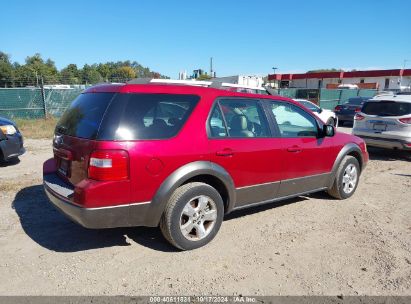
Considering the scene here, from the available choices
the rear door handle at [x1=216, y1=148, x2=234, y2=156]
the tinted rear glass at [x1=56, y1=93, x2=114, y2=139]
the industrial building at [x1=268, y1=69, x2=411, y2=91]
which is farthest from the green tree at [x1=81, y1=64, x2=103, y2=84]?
the industrial building at [x1=268, y1=69, x2=411, y2=91]

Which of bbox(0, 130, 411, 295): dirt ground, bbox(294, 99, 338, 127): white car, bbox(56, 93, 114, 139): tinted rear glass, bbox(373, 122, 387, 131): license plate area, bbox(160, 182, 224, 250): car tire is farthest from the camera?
bbox(294, 99, 338, 127): white car

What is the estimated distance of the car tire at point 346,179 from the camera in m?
5.35

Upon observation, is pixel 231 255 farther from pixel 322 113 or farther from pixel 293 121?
pixel 322 113

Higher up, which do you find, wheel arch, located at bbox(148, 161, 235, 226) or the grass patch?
wheel arch, located at bbox(148, 161, 235, 226)

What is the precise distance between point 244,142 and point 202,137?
60 cm

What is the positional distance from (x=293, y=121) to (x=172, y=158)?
2.09 metres

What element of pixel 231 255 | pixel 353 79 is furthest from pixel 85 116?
pixel 353 79

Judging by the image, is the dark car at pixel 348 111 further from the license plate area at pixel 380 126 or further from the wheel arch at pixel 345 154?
the wheel arch at pixel 345 154

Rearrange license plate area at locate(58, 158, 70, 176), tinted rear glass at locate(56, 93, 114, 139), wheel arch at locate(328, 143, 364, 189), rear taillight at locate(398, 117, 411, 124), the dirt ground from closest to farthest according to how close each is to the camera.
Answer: the dirt ground, tinted rear glass at locate(56, 93, 114, 139), license plate area at locate(58, 158, 70, 176), wheel arch at locate(328, 143, 364, 189), rear taillight at locate(398, 117, 411, 124)

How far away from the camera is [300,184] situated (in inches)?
187

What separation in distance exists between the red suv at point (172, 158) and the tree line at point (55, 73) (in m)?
3.70

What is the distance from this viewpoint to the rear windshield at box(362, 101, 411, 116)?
853cm

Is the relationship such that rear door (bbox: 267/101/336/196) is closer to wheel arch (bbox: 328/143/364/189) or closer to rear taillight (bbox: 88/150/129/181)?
wheel arch (bbox: 328/143/364/189)

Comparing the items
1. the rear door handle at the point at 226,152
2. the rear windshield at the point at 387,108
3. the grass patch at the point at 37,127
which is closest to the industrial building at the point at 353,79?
the grass patch at the point at 37,127
